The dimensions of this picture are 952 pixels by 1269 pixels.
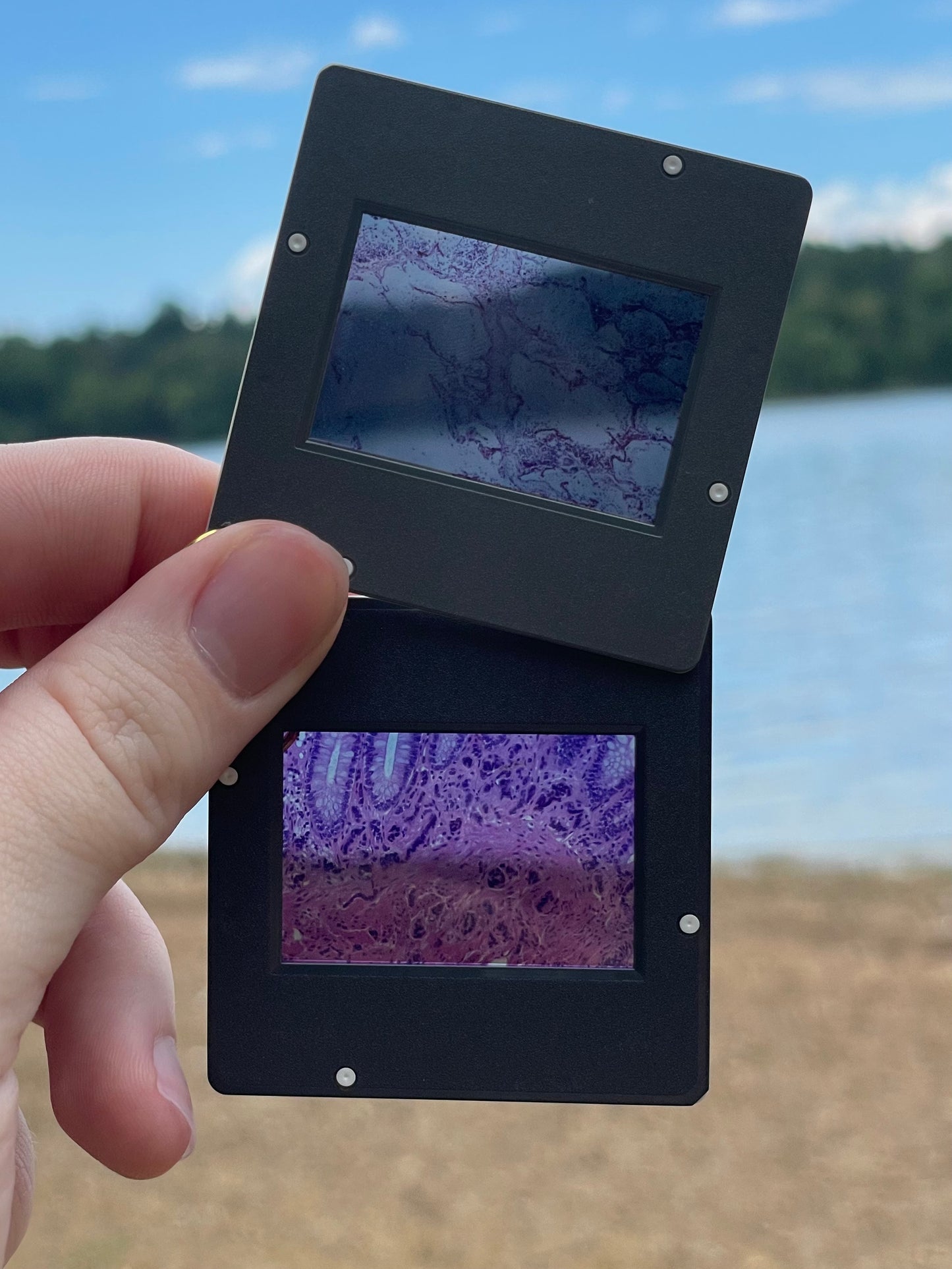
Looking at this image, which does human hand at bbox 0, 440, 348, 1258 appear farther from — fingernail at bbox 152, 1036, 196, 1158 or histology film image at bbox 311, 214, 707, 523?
histology film image at bbox 311, 214, 707, 523

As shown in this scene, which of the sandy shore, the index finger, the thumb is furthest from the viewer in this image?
the sandy shore

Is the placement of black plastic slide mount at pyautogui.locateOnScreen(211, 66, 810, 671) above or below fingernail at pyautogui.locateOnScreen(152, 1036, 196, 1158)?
above

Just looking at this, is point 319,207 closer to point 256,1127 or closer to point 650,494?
point 650,494

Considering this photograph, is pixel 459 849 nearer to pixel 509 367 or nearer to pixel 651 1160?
pixel 509 367

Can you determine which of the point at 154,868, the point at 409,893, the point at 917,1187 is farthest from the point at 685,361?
the point at 154,868

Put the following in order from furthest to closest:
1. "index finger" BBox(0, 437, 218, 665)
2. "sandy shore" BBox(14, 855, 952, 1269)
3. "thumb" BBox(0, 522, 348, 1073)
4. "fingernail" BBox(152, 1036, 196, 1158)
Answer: "sandy shore" BBox(14, 855, 952, 1269), "index finger" BBox(0, 437, 218, 665), "fingernail" BBox(152, 1036, 196, 1158), "thumb" BBox(0, 522, 348, 1073)

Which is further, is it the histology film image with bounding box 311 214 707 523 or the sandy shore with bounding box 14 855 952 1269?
the sandy shore with bounding box 14 855 952 1269

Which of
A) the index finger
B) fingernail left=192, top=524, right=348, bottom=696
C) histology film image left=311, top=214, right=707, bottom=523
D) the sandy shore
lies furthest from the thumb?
the sandy shore

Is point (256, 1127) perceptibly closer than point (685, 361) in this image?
No
